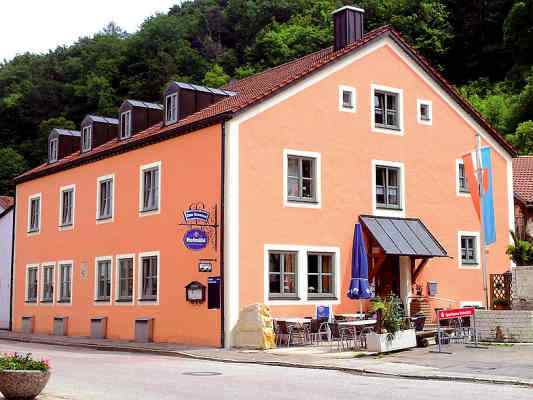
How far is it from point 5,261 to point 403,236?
23613 millimetres

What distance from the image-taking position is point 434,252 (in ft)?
88.8

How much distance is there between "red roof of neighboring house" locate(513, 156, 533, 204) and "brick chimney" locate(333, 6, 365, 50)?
1096cm

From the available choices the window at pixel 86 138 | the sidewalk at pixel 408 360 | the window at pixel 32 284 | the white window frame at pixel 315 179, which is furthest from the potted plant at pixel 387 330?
the window at pixel 32 284

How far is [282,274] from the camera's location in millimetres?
24750

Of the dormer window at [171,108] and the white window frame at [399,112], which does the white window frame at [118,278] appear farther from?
the white window frame at [399,112]

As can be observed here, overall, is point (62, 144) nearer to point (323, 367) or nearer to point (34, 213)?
point (34, 213)

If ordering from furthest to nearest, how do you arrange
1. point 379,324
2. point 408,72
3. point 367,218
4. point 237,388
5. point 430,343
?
point 408,72 → point 367,218 → point 430,343 → point 379,324 → point 237,388

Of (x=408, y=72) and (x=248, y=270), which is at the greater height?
(x=408, y=72)

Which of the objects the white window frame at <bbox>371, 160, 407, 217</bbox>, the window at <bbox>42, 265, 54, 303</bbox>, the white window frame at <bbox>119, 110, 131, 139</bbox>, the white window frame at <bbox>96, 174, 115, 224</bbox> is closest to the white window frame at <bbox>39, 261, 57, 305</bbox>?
the window at <bbox>42, 265, 54, 303</bbox>

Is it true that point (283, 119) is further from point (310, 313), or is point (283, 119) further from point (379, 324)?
point (379, 324)

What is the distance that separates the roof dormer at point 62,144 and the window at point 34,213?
6.57ft

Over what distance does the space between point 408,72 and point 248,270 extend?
9933mm

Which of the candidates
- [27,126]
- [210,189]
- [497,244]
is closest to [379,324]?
[210,189]

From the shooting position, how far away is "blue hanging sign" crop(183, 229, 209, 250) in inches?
923
